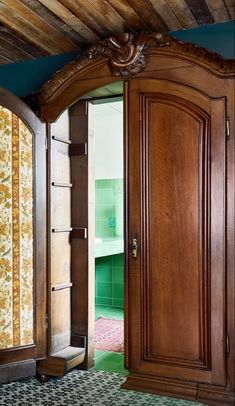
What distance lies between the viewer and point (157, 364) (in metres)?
2.38

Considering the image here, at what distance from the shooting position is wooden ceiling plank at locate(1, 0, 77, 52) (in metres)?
2.33

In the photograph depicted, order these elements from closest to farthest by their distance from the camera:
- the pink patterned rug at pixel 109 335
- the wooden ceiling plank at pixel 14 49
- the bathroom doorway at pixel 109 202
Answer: the wooden ceiling plank at pixel 14 49, the pink patterned rug at pixel 109 335, the bathroom doorway at pixel 109 202

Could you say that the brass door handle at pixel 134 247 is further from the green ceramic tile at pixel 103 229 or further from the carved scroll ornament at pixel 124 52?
the green ceramic tile at pixel 103 229

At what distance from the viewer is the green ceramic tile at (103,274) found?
185 inches

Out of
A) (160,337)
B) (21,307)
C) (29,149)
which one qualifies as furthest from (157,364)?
(29,149)

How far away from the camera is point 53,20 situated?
2.49m

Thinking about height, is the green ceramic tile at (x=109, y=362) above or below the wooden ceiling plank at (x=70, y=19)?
below

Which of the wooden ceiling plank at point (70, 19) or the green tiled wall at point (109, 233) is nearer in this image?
the wooden ceiling plank at point (70, 19)

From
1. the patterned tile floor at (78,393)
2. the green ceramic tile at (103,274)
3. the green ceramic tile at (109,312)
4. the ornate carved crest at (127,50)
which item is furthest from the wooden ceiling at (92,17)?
the green ceramic tile at (109,312)

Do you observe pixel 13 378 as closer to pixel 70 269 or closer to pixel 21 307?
pixel 21 307

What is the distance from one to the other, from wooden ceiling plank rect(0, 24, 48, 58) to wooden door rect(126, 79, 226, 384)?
91 centimetres

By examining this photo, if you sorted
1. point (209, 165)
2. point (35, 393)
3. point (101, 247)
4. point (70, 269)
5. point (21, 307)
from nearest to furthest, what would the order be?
1. point (209, 165)
2. point (35, 393)
3. point (21, 307)
4. point (70, 269)
5. point (101, 247)

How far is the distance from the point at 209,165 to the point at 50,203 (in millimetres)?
1104

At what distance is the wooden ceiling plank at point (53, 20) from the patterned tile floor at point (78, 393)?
2317mm
